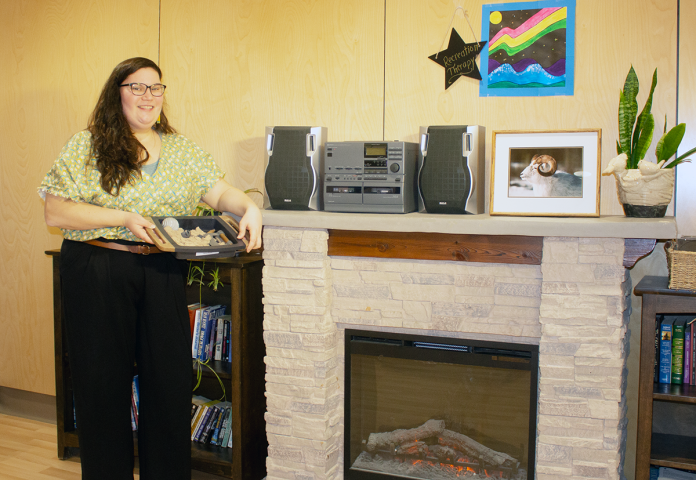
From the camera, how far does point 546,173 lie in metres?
2.00

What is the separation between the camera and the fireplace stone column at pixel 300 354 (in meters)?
2.14

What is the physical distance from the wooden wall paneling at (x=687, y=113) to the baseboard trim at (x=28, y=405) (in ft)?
9.98

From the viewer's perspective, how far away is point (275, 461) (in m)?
2.24

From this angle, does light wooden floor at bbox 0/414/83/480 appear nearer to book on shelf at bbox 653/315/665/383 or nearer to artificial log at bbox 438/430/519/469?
artificial log at bbox 438/430/519/469

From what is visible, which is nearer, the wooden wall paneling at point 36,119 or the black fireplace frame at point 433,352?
the black fireplace frame at point 433,352

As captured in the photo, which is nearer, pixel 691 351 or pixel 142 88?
pixel 142 88

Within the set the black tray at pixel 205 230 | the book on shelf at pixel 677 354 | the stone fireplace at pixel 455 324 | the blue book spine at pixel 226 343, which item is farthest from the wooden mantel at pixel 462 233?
the blue book spine at pixel 226 343

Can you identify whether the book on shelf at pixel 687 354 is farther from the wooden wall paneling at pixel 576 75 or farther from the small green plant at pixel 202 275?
the small green plant at pixel 202 275

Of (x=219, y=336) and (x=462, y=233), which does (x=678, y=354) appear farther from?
(x=219, y=336)

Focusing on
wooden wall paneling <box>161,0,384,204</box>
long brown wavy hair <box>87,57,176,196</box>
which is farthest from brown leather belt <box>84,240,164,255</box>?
wooden wall paneling <box>161,0,384,204</box>

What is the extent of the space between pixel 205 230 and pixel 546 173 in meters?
1.14

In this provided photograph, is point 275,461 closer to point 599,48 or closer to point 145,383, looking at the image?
point 145,383

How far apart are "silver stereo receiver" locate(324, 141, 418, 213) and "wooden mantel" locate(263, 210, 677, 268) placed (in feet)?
0.21

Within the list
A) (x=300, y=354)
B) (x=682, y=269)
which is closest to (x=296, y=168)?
(x=300, y=354)
